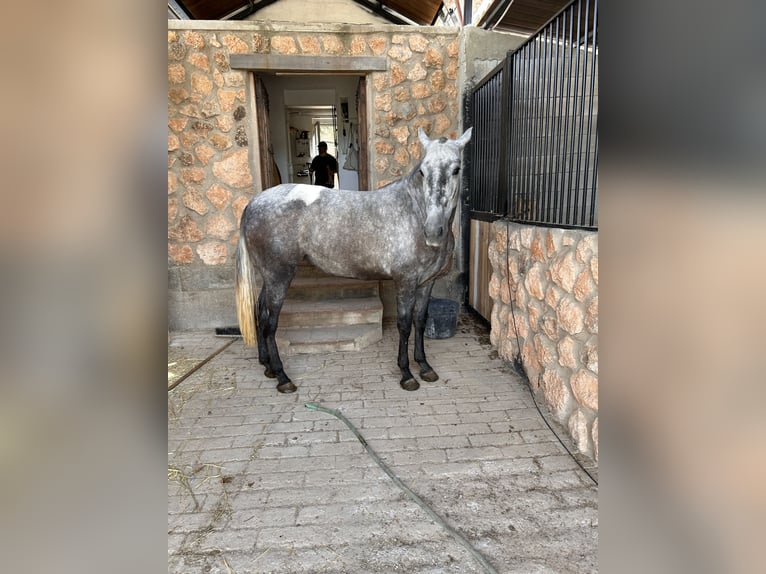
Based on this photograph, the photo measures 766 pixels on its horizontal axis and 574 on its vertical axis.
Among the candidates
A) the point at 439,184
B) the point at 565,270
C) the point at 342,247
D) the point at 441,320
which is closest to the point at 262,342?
the point at 342,247

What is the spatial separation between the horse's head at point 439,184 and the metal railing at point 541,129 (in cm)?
59

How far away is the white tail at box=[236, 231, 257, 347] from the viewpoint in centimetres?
307

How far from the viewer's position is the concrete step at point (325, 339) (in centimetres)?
352

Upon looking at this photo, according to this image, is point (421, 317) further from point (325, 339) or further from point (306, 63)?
point (306, 63)

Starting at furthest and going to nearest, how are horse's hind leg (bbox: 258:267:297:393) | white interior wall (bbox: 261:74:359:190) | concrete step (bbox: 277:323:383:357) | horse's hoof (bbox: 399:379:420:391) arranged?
white interior wall (bbox: 261:74:359:190)
concrete step (bbox: 277:323:383:357)
horse's hind leg (bbox: 258:267:297:393)
horse's hoof (bbox: 399:379:420:391)

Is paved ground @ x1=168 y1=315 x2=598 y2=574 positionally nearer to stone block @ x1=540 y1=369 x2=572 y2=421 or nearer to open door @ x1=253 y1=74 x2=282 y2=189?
stone block @ x1=540 y1=369 x2=572 y2=421

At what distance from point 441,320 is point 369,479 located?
6.59 ft

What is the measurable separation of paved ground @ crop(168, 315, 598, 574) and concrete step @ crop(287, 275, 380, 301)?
1.11 m

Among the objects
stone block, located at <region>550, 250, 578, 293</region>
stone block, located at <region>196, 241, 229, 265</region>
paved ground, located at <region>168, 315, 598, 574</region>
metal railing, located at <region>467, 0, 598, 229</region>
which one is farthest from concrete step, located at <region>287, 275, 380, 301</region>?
stone block, located at <region>550, 250, 578, 293</region>

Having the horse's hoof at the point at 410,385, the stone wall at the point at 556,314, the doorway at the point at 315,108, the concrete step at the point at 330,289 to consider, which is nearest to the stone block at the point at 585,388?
the stone wall at the point at 556,314

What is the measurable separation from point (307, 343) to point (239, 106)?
2273mm

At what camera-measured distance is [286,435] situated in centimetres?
235

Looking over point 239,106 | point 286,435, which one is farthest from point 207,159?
point 286,435
